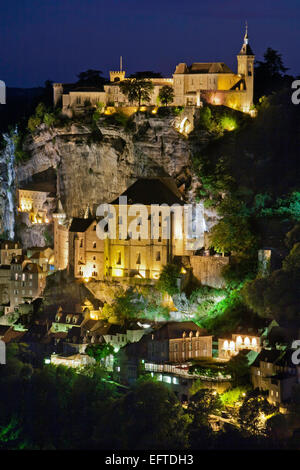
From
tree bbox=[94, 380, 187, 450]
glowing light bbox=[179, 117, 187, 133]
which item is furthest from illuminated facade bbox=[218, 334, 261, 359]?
glowing light bbox=[179, 117, 187, 133]

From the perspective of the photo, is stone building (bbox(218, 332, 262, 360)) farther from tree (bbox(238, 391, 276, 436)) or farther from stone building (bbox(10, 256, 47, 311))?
stone building (bbox(10, 256, 47, 311))

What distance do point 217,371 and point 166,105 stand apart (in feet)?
80.9

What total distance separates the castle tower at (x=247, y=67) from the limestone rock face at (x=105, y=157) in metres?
5.97

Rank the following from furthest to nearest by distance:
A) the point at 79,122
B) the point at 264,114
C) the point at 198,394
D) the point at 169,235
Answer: the point at 79,122 → the point at 264,114 → the point at 169,235 → the point at 198,394

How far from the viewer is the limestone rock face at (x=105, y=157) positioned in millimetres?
80312

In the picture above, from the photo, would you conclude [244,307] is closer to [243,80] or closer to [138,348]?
[138,348]

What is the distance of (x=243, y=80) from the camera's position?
82.3 meters

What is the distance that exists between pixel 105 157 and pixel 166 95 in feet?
20.9

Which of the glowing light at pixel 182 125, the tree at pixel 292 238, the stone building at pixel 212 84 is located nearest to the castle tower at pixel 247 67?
the stone building at pixel 212 84

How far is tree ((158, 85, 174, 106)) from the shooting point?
3282 inches

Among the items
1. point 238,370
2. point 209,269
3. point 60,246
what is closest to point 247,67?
point 209,269

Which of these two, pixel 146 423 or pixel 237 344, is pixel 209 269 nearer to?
pixel 237 344

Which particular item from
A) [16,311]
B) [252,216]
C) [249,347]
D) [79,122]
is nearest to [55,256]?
[16,311]

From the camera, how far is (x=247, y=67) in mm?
82500
